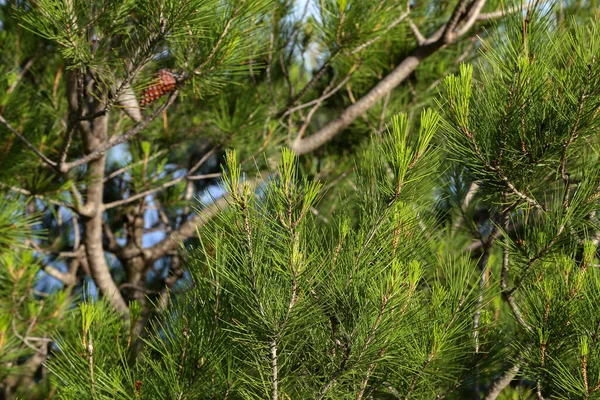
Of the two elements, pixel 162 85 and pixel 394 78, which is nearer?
pixel 162 85

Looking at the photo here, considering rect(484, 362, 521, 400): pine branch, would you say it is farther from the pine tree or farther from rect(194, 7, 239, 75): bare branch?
rect(194, 7, 239, 75): bare branch

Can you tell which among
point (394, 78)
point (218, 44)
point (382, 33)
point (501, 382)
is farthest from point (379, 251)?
Result: point (394, 78)

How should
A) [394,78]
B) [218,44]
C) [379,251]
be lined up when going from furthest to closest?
[394,78]
[218,44]
[379,251]

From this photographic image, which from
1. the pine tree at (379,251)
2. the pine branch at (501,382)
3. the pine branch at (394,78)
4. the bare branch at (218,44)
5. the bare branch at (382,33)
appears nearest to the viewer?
the pine tree at (379,251)

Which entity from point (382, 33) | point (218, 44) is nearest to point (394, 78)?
point (382, 33)

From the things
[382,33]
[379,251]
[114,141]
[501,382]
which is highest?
[382,33]

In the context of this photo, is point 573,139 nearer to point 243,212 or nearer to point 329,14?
point 243,212

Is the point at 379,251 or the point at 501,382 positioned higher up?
the point at 379,251

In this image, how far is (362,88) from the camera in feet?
6.01

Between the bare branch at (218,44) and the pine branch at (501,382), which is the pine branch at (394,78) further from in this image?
the pine branch at (501,382)

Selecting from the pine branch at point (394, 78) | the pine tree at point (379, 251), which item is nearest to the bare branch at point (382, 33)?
the pine branch at point (394, 78)

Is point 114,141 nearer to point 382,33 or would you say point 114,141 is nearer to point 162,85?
point 162,85

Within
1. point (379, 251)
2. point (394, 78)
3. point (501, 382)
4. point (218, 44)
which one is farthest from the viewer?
point (394, 78)

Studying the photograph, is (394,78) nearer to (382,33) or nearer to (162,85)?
(382,33)
